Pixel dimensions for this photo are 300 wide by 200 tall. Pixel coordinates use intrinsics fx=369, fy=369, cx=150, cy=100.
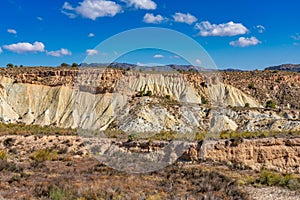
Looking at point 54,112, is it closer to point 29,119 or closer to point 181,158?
point 29,119

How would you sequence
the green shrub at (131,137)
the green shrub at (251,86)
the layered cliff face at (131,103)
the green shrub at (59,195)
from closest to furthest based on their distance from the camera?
1. the green shrub at (59,195)
2. the green shrub at (131,137)
3. the layered cliff face at (131,103)
4. the green shrub at (251,86)

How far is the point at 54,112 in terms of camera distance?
2078 inches

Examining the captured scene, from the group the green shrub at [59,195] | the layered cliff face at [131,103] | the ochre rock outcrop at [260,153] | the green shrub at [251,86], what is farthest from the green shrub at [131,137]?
the green shrub at [251,86]

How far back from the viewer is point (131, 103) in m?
27.5

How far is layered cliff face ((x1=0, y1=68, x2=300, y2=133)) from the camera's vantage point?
2180 centimetres

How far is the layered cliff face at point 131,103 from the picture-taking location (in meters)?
21.8

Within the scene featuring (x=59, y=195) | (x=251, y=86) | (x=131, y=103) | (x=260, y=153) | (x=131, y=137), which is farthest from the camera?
(x=251, y=86)

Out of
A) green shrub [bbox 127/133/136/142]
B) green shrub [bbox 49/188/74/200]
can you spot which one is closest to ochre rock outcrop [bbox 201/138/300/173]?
green shrub [bbox 127/133/136/142]

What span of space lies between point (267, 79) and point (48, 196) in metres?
60.6

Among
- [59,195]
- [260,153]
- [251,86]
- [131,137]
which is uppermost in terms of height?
[251,86]

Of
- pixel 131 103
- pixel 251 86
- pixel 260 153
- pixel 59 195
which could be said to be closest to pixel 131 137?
pixel 131 103

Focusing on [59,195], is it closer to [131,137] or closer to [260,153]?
[131,137]

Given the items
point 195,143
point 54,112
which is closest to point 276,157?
point 195,143

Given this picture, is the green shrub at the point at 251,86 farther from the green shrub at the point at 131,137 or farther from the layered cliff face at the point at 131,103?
the green shrub at the point at 131,137
